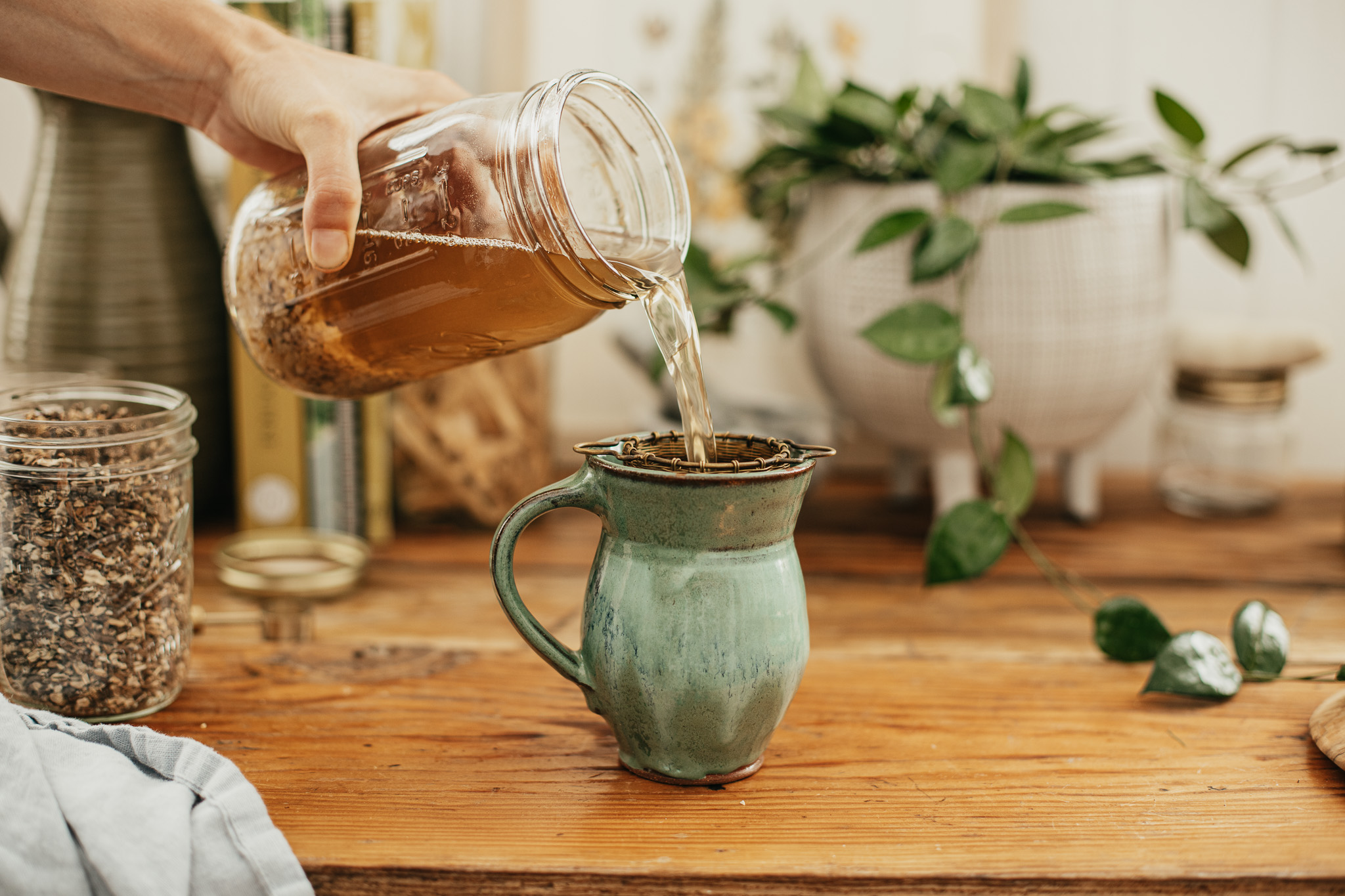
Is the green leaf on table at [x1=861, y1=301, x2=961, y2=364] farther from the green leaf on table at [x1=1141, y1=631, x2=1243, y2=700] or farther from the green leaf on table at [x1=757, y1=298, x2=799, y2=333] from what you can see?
the green leaf on table at [x1=1141, y1=631, x2=1243, y2=700]

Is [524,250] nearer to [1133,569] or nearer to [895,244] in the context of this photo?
[895,244]

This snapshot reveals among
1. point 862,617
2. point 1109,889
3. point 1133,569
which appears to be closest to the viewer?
point 1109,889

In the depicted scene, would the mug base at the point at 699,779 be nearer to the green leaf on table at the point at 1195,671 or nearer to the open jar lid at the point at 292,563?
the green leaf on table at the point at 1195,671

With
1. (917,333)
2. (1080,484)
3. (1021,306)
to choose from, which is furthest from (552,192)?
(1080,484)

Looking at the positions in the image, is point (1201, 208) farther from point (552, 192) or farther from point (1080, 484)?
point (552, 192)

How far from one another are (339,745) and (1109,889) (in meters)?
0.42

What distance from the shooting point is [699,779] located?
573mm

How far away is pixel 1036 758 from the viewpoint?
62 centimetres

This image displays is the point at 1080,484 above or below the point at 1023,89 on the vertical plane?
below

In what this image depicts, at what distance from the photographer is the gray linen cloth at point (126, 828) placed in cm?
48

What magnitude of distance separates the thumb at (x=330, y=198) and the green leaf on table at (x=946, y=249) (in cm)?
53

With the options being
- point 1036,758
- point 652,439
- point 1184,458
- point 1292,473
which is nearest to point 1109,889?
point 1036,758

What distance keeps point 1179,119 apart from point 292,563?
919 mm

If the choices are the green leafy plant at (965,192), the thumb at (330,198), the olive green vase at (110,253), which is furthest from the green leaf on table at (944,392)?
the olive green vase at (110,253)
